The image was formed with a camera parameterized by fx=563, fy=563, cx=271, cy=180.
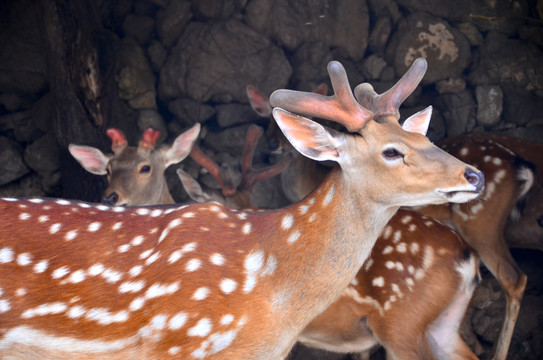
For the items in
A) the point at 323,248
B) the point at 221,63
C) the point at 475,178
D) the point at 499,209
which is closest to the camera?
the point at 475,178

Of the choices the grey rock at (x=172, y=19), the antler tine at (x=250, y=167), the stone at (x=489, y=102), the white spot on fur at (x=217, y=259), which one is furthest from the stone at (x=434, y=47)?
the white spot on fur at (x=217, y=259)

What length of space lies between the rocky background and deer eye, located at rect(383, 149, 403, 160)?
3.10 m

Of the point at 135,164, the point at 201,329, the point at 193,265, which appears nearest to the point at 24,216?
the point at 193,265

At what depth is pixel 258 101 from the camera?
5.50 meters

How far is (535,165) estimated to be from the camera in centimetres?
457

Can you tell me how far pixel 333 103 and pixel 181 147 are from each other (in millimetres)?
2210

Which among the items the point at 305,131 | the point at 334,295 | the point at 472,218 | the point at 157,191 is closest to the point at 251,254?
the point at 334,295

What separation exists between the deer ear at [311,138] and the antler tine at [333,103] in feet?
0.21

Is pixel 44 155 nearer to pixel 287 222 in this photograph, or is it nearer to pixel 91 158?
pixel 91 158

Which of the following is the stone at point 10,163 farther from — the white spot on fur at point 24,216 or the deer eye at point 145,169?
the white spot on fur at point 24,216

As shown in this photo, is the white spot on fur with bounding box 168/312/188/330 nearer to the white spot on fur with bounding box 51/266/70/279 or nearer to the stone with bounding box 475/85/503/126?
the white spot on fur with bounding box 51/266/70/279

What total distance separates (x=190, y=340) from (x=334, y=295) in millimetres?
685

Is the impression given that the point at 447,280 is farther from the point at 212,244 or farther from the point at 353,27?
the point at 353,27

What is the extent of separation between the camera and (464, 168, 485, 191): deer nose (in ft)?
7.65
